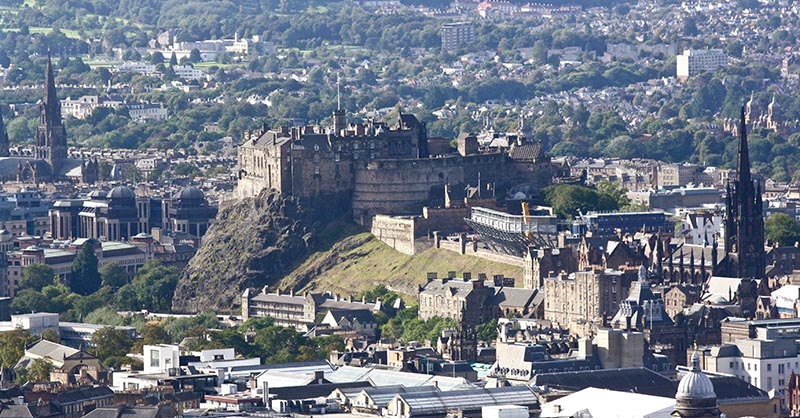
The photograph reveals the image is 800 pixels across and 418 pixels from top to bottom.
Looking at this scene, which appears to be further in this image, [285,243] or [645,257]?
[285,243]

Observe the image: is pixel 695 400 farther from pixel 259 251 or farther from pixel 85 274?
pixel 85 274

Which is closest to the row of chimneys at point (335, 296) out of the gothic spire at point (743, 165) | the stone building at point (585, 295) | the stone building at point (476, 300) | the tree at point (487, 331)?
the stone building at point (476, 300)

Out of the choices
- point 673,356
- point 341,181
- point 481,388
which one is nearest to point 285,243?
point 341,181

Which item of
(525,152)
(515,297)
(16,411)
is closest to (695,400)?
(16,411)

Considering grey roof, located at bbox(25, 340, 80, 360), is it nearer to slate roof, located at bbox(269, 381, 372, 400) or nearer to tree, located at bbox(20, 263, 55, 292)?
slate roof, located at bbox(269, 381, 372, 400)

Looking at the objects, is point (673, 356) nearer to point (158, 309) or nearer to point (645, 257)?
point (645, 257)

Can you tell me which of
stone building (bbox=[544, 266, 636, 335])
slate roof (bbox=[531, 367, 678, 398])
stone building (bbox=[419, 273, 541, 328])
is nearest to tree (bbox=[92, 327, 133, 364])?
stone building (bbox=[419, 273, 541, 328])

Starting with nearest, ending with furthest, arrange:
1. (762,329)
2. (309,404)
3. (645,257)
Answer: (309,404), (762,329), (645,257)
